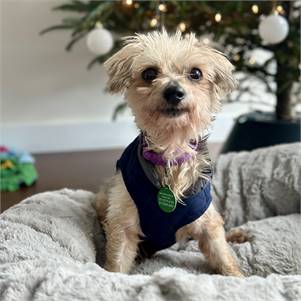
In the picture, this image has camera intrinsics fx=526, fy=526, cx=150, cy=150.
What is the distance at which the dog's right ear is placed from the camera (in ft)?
4.11

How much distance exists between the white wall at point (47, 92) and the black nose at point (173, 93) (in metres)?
1.93

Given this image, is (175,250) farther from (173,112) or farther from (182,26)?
(182,26)

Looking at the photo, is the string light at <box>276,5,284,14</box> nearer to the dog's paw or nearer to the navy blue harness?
the dog's paw

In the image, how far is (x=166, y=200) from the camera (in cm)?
128

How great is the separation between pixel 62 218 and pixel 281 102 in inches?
54.8

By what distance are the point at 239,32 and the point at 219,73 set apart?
1.08 meters

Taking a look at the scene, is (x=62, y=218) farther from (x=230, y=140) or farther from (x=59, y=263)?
(x=230, y=140)

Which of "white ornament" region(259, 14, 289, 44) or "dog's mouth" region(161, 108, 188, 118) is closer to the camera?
"dog's mouth" region(161, 108, 188, 118)

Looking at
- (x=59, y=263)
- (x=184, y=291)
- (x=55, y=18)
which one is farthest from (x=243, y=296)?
(x=55, y=18)

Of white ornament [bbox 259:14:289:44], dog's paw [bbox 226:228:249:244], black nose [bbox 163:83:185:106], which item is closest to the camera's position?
black nose [bbox 163:83:185:106]

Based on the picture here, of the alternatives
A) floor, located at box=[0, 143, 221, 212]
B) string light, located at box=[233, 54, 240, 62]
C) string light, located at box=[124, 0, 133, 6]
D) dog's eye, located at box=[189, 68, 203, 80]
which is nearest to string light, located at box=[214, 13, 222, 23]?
string light, located at box=[233, 54, 240, 62]

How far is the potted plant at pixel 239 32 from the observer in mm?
2182

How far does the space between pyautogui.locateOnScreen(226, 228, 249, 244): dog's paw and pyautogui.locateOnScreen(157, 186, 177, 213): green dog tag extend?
39cm

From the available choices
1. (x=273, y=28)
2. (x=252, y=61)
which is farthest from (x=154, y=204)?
(x=252, y=61)
